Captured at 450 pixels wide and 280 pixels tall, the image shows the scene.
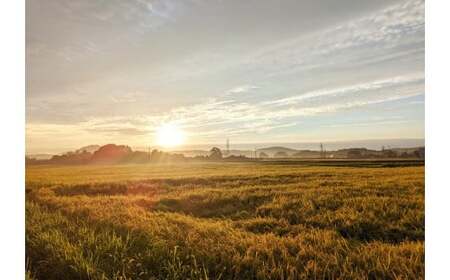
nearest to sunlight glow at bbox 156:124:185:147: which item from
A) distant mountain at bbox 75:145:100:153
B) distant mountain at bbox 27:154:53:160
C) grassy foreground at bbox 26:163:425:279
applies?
grassy foreground at bbox 26:163:425:279

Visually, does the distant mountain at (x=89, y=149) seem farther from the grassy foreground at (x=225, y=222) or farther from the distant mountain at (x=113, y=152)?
the grassy foreground at (x=225, y=222)

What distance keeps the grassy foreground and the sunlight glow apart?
0.20m

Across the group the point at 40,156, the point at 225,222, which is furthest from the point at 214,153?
the point at 40,156

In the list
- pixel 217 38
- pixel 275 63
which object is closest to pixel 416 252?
pixel 275 63

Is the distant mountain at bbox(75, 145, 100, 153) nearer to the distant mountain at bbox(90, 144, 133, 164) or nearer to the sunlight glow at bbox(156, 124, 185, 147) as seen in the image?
the distant mountain at bbox(90, 144, 133, 164)

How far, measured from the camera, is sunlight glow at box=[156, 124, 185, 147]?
2975 mm

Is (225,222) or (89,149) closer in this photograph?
(225,222)

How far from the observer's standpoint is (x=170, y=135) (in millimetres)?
3012

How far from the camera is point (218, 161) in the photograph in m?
2.93

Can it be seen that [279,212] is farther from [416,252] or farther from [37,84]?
[37,84]

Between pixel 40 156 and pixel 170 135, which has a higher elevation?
pixel 170 135

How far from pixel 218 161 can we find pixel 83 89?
4.50 feet

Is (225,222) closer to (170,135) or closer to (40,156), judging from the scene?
(170,135)

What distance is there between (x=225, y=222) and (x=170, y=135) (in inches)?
35.4
